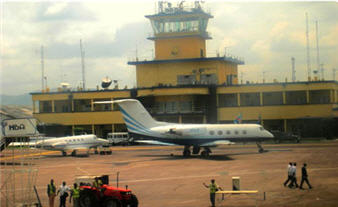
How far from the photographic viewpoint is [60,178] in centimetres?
3597

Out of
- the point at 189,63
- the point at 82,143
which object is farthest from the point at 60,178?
the point at 189,63

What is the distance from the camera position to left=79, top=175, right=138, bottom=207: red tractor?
917 inches

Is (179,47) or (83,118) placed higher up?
(179,47)

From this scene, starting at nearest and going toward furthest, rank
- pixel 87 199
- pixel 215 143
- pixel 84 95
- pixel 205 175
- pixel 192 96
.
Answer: pixel 87 199, pixel 205 175, pixel 215 143, pixel 192 96, pixel 84 95

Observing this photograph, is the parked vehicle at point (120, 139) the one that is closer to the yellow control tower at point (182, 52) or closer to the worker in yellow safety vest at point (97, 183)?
the yellow control tower at point (182, 52)

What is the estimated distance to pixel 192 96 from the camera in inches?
2926

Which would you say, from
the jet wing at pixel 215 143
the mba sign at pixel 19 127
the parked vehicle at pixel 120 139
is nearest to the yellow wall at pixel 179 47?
the parked vehicle at pixel 120 139

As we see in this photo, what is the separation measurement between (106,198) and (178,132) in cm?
2449

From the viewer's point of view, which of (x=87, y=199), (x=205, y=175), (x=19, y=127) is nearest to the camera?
(x=87, y=199)

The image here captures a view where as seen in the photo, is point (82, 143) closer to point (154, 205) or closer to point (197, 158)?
point (197, 158)

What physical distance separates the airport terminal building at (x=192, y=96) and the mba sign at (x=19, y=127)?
47722mm

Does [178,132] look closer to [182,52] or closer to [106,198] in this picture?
[106,198]

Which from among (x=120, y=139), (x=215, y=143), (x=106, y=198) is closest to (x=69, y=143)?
(x=215, y=143)

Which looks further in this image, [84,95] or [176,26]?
[84,95]
